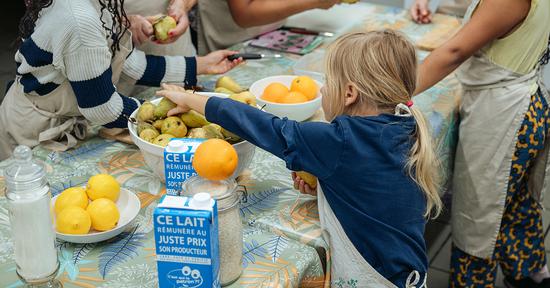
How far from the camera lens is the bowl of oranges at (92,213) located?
134 cm

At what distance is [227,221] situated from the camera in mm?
1186

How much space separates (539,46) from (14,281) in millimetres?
1757

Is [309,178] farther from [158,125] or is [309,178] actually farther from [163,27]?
[163,27]

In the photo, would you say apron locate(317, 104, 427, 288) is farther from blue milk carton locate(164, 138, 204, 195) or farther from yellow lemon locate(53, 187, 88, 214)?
yellow lemon locate(53, 187, 88, 214)

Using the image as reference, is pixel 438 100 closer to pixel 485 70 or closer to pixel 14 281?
pixel 485 70

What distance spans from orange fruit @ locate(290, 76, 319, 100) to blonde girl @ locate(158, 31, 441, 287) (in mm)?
438

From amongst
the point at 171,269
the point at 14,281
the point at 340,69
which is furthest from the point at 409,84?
the point at 14,281

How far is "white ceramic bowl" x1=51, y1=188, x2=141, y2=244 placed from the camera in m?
1.34

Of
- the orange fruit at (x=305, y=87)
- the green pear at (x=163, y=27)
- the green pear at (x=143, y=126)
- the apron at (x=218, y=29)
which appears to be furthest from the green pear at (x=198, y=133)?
the apron at (x=218, y=29)

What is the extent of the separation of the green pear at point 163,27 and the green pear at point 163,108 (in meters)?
0.46

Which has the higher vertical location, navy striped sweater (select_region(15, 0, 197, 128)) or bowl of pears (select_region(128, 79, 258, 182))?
navy striped sweater (select_region(15, 0, 197, 128))

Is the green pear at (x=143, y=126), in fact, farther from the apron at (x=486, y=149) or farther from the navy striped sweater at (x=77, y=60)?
the apron at (x=486, y=149)

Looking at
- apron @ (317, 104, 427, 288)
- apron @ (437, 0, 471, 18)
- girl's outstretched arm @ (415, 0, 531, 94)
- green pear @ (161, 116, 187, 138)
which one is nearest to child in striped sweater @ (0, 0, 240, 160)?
green pear @ (161, 116, 187, 138)

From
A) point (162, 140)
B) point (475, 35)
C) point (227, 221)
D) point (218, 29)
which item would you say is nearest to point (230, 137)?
point (162, 140)
